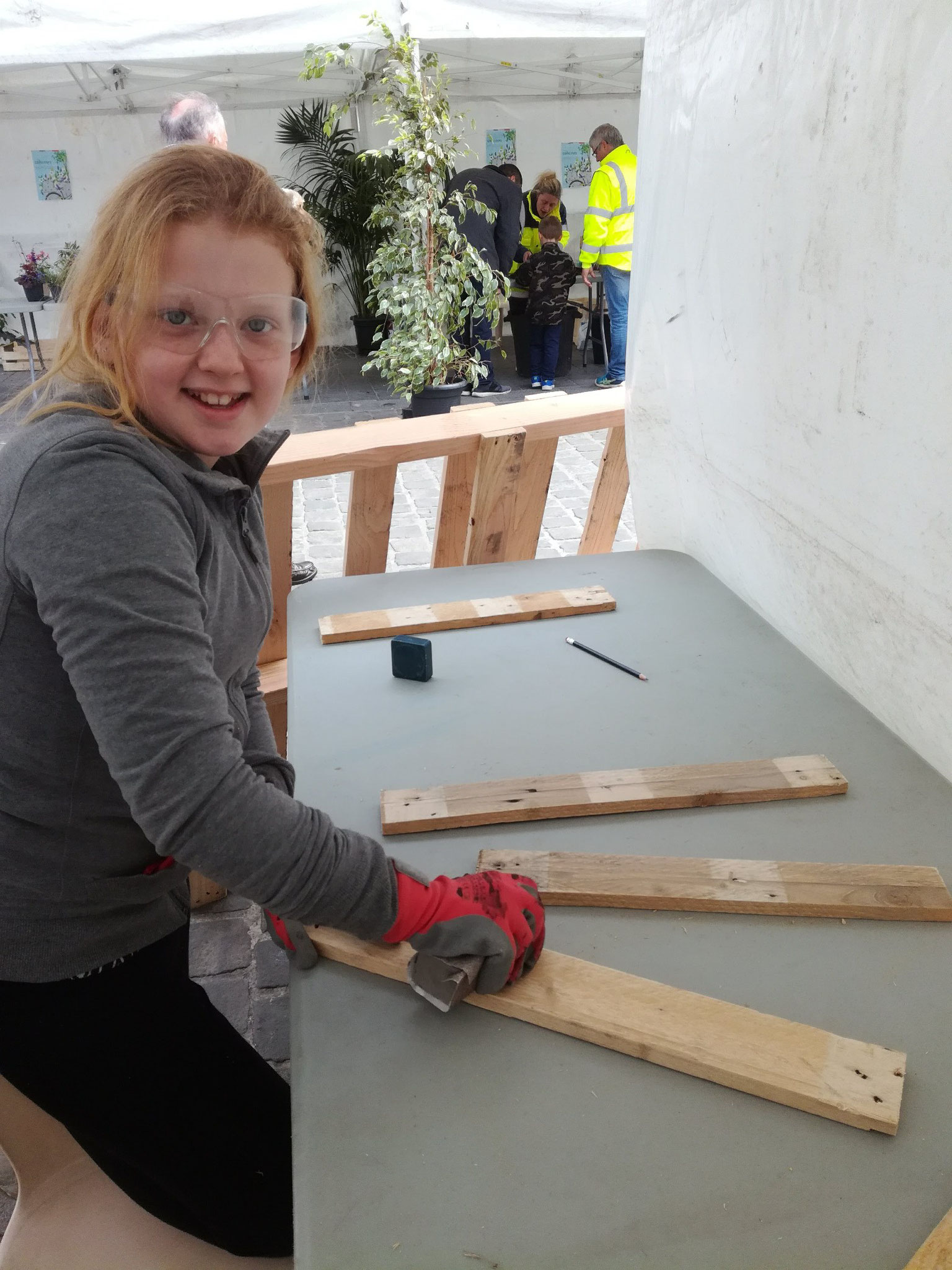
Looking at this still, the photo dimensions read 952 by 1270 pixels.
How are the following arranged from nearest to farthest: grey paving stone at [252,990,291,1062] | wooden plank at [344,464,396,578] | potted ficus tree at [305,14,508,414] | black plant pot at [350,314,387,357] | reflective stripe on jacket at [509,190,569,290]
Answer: grey paving stone at [252,990,291,1062] < wooden plank at [344,464,396,578] < potted ficus tree at [305,14,508,414] < reflective stripe on jacket at [509,190,569,290] < black plant pot at [350,314,387,357]

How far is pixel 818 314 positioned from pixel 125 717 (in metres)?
1.41

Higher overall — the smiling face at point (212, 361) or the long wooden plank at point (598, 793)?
the smiling face at point (212, 361)

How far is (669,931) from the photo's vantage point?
4.18 ft

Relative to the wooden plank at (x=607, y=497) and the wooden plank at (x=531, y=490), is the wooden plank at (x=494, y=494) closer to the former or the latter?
the wooden plank at (x=531, y=490)

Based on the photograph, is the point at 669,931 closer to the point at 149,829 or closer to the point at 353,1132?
the point at 353,1132

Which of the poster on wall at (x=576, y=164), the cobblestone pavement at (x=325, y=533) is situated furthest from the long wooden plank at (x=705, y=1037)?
the poster on wall at (x=576, y=164)

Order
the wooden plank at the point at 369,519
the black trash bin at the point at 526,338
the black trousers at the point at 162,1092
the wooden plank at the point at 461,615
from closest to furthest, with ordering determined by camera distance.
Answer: the black trousers at the point at 162,1092 → the wooden plank at the point at 461,615 → the wooden plank at the point at 369,519 → the black trash bin at the point at 526,338

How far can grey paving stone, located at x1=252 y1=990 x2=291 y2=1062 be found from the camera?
2.32m

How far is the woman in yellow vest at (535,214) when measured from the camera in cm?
916

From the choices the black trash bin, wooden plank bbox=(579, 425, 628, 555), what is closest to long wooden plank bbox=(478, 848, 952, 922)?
wooden plank bbox=(579, 425, 628, 555)

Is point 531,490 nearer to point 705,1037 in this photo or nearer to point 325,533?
point 705,1037

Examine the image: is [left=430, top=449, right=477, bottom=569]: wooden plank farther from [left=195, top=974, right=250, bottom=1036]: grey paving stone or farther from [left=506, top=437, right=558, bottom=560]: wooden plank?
[left=195, top=974, right=250, bottom=1036]: grey paving stone

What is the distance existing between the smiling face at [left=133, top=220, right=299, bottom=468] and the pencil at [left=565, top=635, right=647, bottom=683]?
990mm

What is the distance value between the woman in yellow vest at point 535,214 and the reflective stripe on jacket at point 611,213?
565 mm
